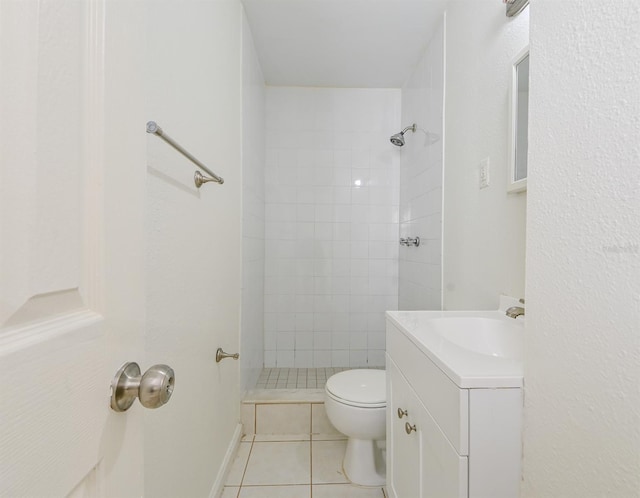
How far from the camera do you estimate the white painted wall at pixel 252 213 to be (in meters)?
1.76

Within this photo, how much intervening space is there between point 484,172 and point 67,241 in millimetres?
1370

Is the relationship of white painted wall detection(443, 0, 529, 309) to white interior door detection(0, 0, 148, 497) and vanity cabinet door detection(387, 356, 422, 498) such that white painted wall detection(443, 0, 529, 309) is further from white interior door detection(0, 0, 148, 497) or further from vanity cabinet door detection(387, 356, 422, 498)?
white interior door detection(0, 0, 148, 497)

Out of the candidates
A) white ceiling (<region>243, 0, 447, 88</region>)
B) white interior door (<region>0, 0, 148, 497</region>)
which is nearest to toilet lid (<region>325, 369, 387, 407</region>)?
white interior door (<region>0, 0, 148, 497</region>)

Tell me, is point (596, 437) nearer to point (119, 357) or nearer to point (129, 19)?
point (119, 357)

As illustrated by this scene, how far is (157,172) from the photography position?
813 mm

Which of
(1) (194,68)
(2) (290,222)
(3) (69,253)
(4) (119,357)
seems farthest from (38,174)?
(2) (290,222)

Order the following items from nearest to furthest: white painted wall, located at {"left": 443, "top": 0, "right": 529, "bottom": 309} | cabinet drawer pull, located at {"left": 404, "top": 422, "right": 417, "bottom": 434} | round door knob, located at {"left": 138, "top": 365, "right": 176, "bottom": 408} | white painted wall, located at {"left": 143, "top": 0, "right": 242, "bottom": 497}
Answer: round door knob, located at {"left": 138, "top": 365, "right": 176, "bottom": 408} → white painted wall, located at {"left": 143, "top": 0, "right": 242, "bottom": 497} → cabinet drawer pull, located at {"left": 404, "top": 422, "right": 417, "bottom": 434} → white painted wall, located at {"left": 443, "top": 0, "right": 529, "bottom": 309}

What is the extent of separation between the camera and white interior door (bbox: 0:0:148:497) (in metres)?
0.24

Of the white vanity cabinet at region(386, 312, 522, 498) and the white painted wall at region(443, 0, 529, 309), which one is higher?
the white painted wall at region(443, 0, 529, 309)

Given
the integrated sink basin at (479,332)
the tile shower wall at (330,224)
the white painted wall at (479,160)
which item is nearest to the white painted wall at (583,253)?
the integrated sink basin at (479,332)

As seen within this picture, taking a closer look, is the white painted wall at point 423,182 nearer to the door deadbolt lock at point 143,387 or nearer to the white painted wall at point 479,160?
the white painted wall at point 479,160

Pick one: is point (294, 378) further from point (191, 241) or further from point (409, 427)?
point (191, 241)

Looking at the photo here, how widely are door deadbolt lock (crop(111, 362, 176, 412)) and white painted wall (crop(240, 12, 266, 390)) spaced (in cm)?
138

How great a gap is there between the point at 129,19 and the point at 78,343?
0.38 meters
